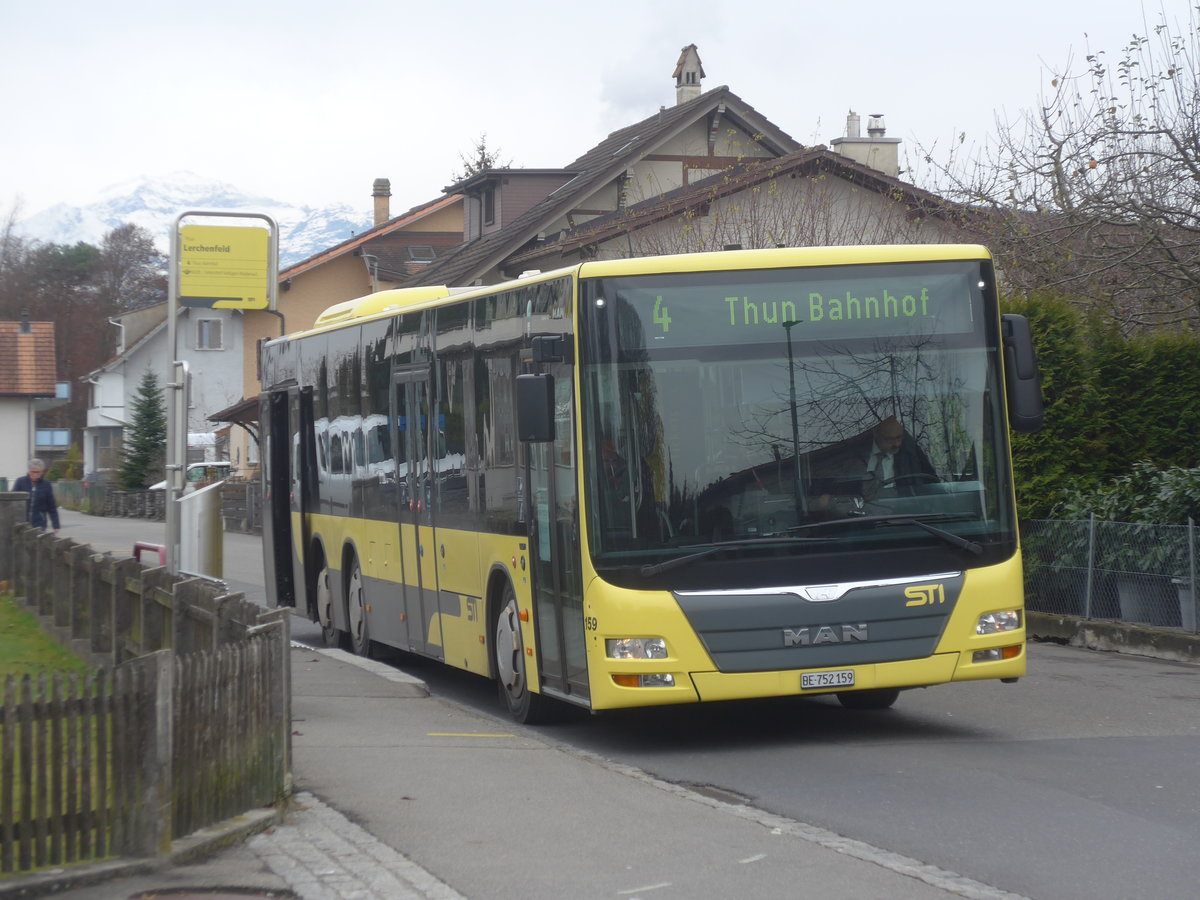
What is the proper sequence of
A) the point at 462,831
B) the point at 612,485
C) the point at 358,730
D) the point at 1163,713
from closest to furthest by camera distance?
the point at 462,831 < the point at 612,485 < the point at 358,730 < the point at 1163,713

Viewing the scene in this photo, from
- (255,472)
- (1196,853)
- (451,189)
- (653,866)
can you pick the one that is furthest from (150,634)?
(255,472)

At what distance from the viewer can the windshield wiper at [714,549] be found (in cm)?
981

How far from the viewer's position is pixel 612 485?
9.91 m

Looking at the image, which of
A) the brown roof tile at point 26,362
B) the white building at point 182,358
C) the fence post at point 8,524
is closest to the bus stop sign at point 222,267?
the fence post at point 8,524

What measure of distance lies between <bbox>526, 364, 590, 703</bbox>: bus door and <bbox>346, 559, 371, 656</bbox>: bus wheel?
17.6ft

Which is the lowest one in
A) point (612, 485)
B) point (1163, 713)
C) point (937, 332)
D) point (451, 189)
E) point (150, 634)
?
point (1163, 713)

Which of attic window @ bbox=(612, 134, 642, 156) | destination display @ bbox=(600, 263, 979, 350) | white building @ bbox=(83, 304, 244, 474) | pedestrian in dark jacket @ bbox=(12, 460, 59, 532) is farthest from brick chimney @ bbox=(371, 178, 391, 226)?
destination display @ bbox=(600, 263, 979, 350)

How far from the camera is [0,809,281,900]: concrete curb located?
243 inches

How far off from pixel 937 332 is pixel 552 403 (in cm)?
244

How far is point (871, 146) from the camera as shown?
38469 millimetres

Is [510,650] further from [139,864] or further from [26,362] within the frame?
[26,362]

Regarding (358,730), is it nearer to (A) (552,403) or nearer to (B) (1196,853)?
(A) (552,403)

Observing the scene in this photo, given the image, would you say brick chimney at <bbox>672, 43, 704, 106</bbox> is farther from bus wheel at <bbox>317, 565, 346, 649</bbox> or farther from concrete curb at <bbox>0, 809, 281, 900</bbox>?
concrete curb at <bbox>0, 809, 281, 900</bbox>

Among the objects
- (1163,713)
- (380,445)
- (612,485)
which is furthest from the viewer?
(380,445)
